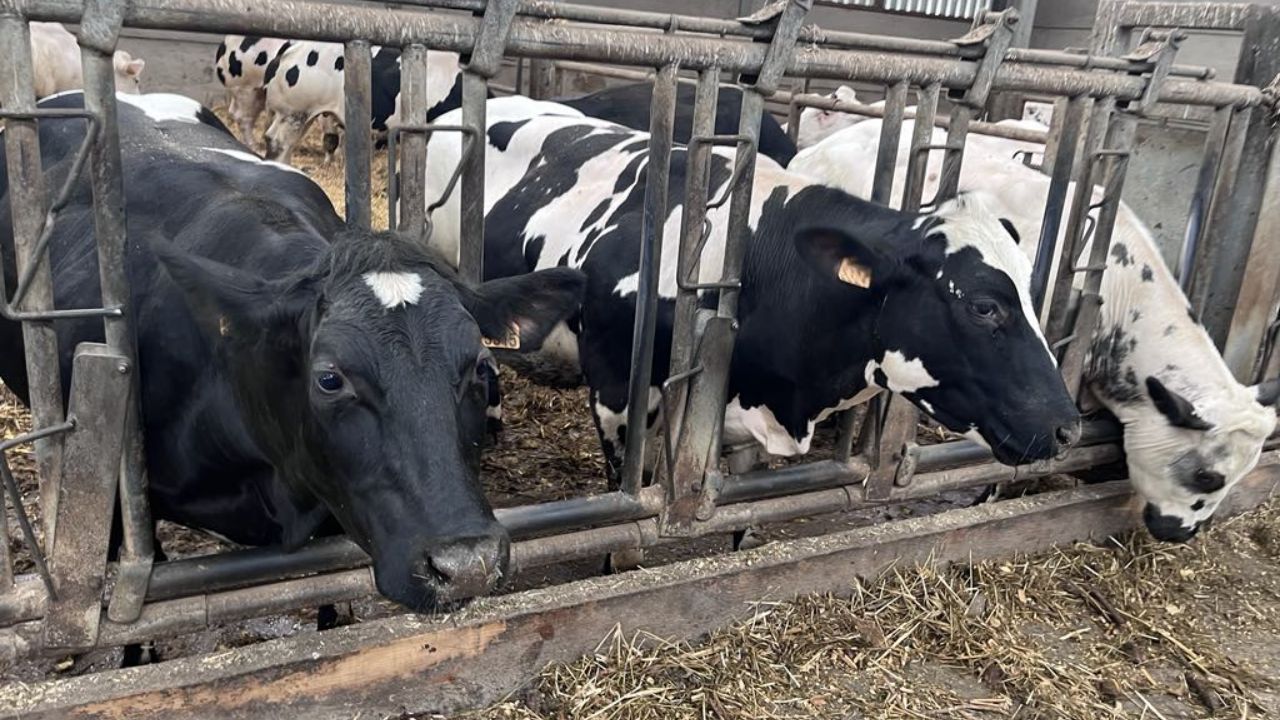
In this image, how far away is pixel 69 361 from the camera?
271 cm

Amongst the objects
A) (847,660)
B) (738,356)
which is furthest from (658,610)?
(738,356)

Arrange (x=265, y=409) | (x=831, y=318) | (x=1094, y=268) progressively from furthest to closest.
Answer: (x=1094, y=268), (x=831, y=318), (x=265, y=409)

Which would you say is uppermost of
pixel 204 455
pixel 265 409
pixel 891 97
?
pixel 891 97

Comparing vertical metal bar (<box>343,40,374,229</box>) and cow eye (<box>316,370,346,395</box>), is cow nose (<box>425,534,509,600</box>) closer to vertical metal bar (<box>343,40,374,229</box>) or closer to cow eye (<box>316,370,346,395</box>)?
cow eye (<box>316,370,346,395</box>)

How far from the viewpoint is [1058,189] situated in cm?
362

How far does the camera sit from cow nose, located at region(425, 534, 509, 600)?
74.4 inches

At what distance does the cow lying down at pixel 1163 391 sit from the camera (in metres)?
4.05

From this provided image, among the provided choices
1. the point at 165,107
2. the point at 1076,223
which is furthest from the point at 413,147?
the point at 1076,223

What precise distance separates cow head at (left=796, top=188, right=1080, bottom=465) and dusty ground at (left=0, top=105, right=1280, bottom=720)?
0.74 metres

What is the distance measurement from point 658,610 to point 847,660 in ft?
2.12

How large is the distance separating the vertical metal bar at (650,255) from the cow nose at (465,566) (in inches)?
49.1

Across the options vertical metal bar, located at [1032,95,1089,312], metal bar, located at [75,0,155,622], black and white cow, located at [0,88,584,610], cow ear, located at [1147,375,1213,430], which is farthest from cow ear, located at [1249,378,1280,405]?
metal bar, located at [75,0,155,622]

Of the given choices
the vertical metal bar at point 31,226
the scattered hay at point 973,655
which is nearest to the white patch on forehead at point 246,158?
the vertical metal bar at point 31,226

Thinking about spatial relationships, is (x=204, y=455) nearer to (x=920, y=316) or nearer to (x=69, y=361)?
→ (x=69, y=361)
